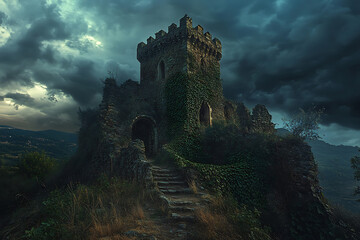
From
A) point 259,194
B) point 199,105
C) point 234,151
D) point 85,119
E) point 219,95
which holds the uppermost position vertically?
point 219,95

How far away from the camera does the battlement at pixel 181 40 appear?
49.2 ft

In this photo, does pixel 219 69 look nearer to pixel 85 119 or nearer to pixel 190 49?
pixel 190 49

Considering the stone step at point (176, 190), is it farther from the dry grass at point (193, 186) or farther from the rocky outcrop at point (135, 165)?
the rocky outcrop at point (135, 165)

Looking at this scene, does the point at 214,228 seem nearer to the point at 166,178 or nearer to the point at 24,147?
the point at 166,178

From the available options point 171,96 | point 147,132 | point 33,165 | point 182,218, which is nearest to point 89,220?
point 182,218

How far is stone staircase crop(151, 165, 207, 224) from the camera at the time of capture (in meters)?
5.17

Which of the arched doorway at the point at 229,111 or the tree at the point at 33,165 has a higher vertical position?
the arched doorway at the point at 229,111

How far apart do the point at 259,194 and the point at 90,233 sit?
8.76 metres

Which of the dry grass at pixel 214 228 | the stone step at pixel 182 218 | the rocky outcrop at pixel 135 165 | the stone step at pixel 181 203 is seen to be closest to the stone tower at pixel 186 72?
the rocky outcrop at pixel 135 165

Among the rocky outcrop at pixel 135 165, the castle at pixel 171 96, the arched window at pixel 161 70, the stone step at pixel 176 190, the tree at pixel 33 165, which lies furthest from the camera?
the tree at pixel 33 165

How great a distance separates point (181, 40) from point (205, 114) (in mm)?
6556

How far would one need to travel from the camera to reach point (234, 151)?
11.7 m

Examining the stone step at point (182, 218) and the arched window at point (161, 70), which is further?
the arched window at point (161, 70)

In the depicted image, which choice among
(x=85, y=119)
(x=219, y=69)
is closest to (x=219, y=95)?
(x=219, y=69)
